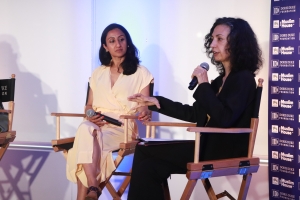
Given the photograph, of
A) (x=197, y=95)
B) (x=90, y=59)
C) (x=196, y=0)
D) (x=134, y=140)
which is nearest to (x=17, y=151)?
(x=90, y=59)

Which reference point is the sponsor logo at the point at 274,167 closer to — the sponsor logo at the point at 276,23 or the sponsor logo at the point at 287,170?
the sponsor logo at the point at 287,170

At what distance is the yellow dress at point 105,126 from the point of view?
332cm

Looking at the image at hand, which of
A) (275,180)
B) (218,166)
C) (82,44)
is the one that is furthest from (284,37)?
(82,44)

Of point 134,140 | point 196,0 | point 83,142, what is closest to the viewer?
point 83,142

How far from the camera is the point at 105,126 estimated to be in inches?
144

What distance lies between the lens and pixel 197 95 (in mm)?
2799

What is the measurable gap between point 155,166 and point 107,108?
1.11 metres

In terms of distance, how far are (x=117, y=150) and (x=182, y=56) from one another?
1.19 m

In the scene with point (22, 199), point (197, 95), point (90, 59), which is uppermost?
point (90, 59)

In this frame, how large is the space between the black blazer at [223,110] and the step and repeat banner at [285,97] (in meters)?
0.75

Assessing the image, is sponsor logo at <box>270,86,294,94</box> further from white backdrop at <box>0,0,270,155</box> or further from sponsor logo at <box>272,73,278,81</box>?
white backdrop at <box>0,0,270,155</box>

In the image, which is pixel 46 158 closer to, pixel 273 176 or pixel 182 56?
pixel 182 56

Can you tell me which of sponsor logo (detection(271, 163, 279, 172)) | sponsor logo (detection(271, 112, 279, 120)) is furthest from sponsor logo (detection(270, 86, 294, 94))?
sponsor logo (detection(271, 163, 279, 172))

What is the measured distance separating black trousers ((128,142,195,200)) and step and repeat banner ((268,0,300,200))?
3.25 feet
